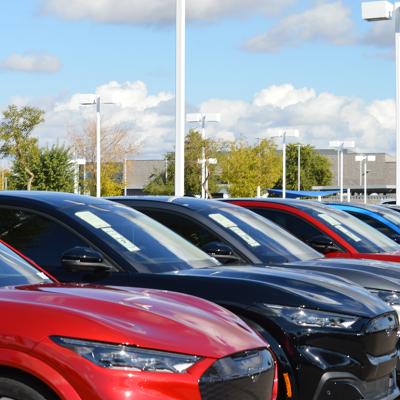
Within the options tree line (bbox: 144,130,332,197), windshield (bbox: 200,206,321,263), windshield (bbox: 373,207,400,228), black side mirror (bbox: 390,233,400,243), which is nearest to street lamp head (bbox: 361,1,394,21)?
windshield (bbox: 373,207,400,228)

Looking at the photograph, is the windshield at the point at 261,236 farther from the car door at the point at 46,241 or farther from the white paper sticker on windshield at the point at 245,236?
the car door at the point at 46,241

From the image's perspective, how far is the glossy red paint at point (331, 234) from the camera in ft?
35.8

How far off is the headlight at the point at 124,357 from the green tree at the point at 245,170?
214 feet

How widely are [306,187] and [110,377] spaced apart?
343 ft

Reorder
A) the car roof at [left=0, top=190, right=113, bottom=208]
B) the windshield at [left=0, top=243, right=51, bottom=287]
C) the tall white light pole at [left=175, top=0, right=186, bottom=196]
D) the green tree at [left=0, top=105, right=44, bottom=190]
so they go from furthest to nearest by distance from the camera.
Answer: the green tree at [left=0, top=105, right=44, bottom=190] → the tall white light pole at [left=175, top=0, right=186, bottom=196] → the car roof at [left=0, top=190, right=113, bottom=208] → the windshield at [left=0, top=243, right=51, bottom=287]

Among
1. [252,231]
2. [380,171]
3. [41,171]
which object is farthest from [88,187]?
[380,171]

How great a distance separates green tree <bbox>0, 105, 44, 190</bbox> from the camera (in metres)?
46.4

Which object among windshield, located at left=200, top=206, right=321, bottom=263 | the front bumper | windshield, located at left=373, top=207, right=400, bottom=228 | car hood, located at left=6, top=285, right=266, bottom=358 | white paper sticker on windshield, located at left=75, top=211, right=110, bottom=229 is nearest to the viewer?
car hood, located at left=6, top=285, right=266, bottom=358

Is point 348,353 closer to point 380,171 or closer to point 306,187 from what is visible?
point 306,187

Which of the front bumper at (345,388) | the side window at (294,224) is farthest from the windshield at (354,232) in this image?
the front bumper at (345,388)

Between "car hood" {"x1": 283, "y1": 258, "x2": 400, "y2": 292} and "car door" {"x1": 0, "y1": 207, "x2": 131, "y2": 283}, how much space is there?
7.03 ft

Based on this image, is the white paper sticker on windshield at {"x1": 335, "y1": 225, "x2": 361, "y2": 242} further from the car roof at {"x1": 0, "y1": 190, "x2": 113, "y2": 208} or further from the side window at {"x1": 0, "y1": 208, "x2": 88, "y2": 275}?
the side window at {"x1": 0, "y1": 208, "x2": 88, "y2": 275}

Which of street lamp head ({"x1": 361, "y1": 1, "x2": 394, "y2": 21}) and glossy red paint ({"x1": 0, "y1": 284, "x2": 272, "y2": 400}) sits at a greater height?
street lamp head ({"x1": 361, "y1": 1, "x2": 394, "y2": 21})

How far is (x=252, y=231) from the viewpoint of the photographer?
363 inches
